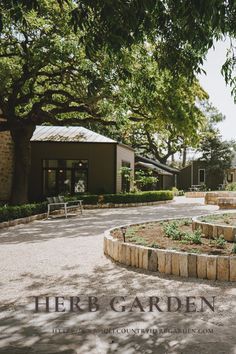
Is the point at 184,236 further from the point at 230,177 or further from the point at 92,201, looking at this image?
the point at 230,177

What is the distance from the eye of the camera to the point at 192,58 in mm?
5824

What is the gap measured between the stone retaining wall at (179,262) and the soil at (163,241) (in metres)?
0.36

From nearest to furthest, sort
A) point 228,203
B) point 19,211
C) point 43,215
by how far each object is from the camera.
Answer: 1. point 19,211
2. point 43,215
3. point 228,203

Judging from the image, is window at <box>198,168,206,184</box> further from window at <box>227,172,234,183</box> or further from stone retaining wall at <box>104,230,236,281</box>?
stone retaining wall at <box>104,230,236,281</box>

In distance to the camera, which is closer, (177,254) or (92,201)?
(177,254)

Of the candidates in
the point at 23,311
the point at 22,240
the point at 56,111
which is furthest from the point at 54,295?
the point at 56,111

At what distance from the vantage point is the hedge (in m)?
13.0

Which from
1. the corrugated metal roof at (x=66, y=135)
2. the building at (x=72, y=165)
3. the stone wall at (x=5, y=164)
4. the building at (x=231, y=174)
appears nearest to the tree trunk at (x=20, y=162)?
the stone wall at (x=5, y=164)

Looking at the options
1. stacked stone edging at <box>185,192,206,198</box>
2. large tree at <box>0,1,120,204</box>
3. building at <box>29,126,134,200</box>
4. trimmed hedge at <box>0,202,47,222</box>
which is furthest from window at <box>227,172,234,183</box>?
trimmed hedge at <box>0,202,47,222</box>

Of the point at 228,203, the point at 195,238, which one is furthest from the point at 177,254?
the point at 228,203

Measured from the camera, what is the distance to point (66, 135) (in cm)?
2403

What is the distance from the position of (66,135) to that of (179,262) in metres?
19.2

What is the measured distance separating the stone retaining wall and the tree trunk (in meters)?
12.0

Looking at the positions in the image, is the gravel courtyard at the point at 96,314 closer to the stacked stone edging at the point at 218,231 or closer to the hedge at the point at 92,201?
the stacked stone edging at the point at 218,231
